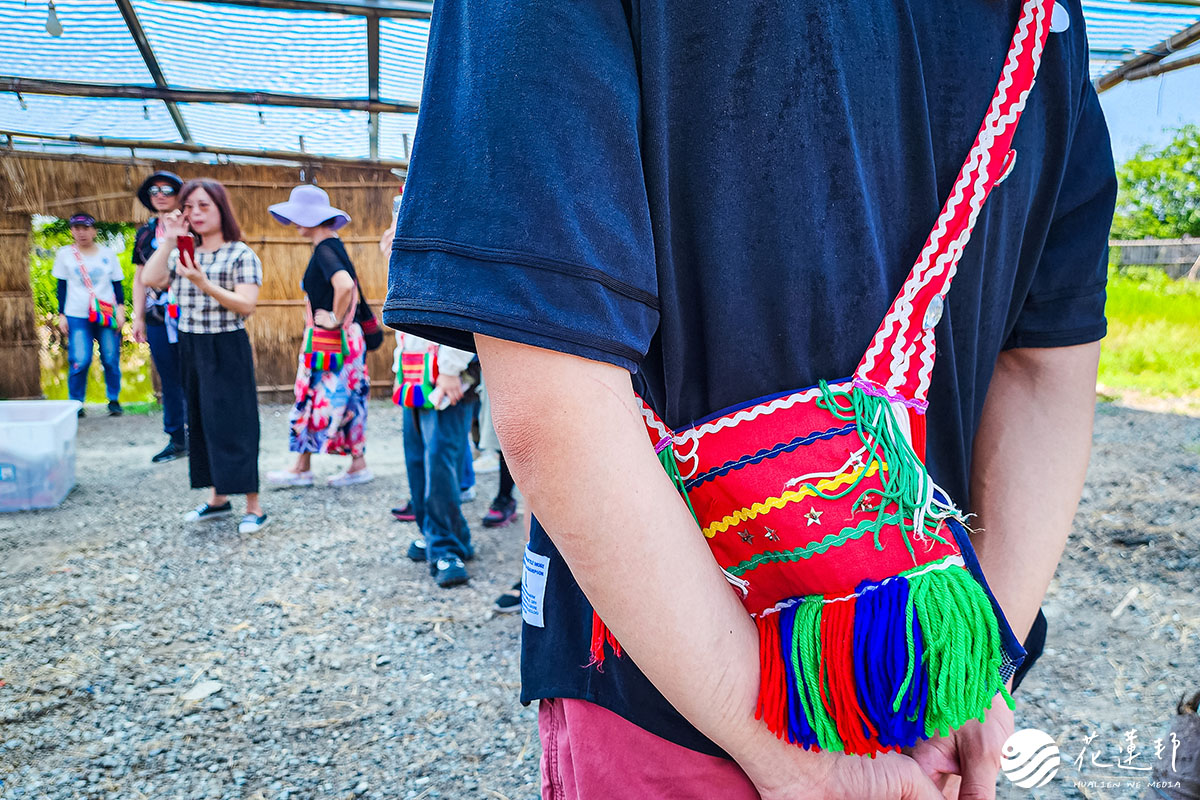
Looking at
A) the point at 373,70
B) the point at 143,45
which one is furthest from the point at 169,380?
the point at 373,70

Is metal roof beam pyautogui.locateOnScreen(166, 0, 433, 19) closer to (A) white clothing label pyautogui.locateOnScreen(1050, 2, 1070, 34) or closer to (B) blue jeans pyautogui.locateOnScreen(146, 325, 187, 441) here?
(B) blue jeans pyautogui.locateOnScreen(146, 325, 187, 441)

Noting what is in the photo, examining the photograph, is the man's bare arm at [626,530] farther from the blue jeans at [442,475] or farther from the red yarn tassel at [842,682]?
the blue jeans at [442,475]

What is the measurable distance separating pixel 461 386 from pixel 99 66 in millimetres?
5098

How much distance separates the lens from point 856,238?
627mm

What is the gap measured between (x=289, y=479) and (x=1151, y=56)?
7.11m

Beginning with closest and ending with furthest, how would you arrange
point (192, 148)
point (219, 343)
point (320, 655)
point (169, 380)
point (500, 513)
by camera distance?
point (320, 655), point (219, 343), point (500, 513), point (169, 380), point (192, 148)

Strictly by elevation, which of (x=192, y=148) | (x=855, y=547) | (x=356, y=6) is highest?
(x=356, y=6)

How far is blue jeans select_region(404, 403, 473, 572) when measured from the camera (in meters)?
3.82

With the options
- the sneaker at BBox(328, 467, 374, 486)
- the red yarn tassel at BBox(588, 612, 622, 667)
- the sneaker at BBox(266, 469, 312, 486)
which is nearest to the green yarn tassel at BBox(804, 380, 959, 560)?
the red yarn tassel at BBox(588, 612, 622, 667)

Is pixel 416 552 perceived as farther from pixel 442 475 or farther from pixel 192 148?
pixel 192 148

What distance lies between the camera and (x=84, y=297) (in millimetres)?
7484

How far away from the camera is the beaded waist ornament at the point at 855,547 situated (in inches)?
23.2

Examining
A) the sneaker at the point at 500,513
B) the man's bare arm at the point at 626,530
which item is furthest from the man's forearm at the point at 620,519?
the sneaker at the point at 500,513

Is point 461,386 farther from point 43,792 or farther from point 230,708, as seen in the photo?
point 43,792
